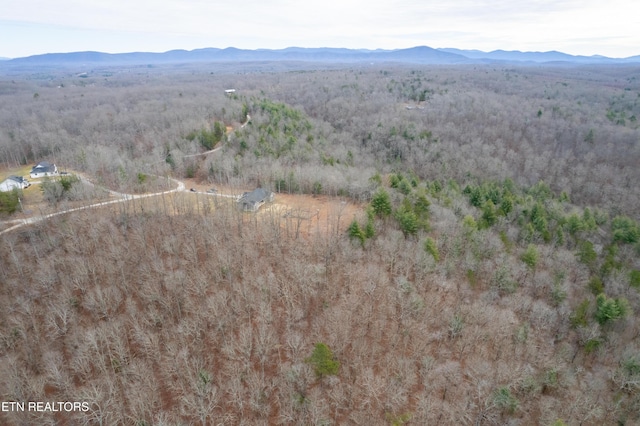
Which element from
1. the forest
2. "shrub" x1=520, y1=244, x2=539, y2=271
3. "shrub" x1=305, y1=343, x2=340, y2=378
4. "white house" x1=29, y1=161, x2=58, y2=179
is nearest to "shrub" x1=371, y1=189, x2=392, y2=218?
the forest

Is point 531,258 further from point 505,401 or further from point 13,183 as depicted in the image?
point 13,183

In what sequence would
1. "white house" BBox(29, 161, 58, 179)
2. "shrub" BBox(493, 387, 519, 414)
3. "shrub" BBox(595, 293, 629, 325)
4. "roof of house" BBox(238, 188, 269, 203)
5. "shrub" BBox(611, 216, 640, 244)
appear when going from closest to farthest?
"shrub" BBox(493, 387, 519, 414), "shrub" BBox(595, 293, 629, 325), "shrub" BBox(611, 216, 640, 244), "roof of house" BBox(238, 188, 269, 203), "white house" BBox(29, 161, 58, 179)

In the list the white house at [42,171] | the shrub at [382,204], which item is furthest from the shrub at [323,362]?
the white house at [42,171]

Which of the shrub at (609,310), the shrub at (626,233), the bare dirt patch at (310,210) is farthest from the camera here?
the shrub at (626,233)

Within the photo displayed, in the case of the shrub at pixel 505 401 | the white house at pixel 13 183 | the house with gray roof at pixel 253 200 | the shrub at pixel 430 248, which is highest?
the white house at pixel 13 183

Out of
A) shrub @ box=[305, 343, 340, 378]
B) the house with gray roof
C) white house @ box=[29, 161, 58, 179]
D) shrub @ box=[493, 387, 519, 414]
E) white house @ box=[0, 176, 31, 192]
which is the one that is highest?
white house @ box=[29, 161, 58, 179]

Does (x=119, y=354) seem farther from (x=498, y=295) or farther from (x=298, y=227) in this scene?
(x=498, y=295)

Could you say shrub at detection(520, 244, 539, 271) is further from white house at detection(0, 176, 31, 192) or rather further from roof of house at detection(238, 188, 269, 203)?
white house at detection(0, 176, 31, 192)

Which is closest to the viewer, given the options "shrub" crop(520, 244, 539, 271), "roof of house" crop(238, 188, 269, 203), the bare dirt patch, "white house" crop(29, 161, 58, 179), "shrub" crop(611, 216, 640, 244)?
"shrub" crop(520, 244, 539, 271)

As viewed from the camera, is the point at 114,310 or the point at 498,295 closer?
the point at 114,310

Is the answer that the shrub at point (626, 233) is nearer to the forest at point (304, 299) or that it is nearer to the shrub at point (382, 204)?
the forest at point (304, 299)

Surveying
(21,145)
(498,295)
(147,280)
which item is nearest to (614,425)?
(498,295)
